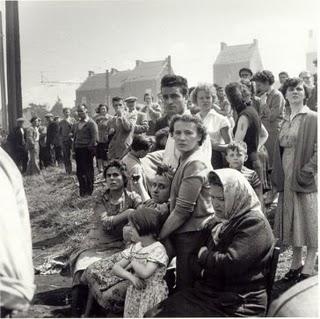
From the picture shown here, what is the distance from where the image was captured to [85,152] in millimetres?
9398

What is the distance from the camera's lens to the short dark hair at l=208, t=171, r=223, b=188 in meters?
3.12

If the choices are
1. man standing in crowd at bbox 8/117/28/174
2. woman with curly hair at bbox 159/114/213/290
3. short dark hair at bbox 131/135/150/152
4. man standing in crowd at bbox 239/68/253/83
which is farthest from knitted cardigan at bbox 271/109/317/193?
man standing in crowd at bbox 8/117/28/174

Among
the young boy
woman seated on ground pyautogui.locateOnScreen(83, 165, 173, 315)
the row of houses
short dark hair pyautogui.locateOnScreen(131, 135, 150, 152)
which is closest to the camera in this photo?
woman seated on ground pyautogui.locateOnScreen(83, 165, 173, 315)

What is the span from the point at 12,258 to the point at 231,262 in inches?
56.6

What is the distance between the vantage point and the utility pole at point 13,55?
9156 mm

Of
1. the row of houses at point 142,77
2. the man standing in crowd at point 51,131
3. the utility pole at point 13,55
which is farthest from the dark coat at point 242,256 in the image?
the row of houses at point 142,77

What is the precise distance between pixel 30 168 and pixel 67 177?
252 centimetres

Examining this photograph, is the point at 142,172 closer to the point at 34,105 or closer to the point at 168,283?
the point at 168,283

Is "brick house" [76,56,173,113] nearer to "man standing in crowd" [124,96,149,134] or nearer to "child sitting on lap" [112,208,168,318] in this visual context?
"man standing in crowd" [124,96,149,134]

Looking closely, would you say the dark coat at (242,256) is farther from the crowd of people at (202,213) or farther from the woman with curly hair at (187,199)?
the woman with curly hair at (187,199)

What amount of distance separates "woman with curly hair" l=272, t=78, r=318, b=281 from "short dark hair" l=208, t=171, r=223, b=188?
1.54m

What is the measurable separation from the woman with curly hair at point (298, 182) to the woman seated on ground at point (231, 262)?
58.9 inches

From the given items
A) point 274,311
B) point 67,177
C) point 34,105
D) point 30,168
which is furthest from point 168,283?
point 34,105

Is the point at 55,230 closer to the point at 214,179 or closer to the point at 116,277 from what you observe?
the point at 116,277
